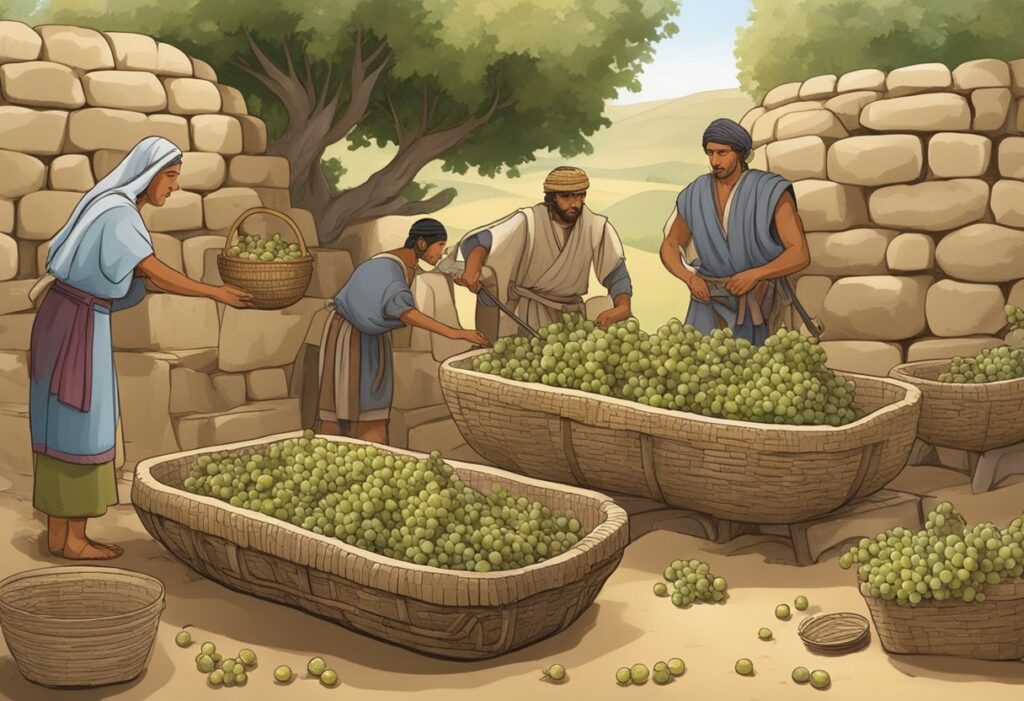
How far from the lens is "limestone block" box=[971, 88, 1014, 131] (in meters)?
6.66

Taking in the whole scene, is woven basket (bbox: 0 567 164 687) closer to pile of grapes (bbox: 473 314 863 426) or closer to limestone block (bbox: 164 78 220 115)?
pile of grapes (bbox: 473 314 863 426)

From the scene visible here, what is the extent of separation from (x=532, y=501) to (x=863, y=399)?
1.66 m

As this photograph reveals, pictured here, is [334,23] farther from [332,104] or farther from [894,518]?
[894,518]

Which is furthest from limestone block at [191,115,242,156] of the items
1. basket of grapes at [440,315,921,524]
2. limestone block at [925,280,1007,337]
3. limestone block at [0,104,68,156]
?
limestone block at [925,280,1007,337]

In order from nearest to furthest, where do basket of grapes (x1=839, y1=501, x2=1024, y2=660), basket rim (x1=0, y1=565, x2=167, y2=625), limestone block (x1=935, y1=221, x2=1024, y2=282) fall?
basket rim (x1=0, y1=565, x2=167, y2=625) → basket of grapes (x1=839, y1=501, x2=1024, y2=660) → limestone block (x1=935, y1=221, x2=1024, y2=282)

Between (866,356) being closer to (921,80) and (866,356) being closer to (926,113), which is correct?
(926,113)

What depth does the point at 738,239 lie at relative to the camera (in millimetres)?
5734

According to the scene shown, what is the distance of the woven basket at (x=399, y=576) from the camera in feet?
12.8

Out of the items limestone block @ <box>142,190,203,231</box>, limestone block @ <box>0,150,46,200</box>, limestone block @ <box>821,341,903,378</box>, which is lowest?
limestone block @ <box>821,341,903,378</box>

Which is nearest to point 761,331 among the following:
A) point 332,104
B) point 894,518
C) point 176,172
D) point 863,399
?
point 863,399

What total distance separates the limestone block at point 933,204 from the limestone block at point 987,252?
0.26 ft

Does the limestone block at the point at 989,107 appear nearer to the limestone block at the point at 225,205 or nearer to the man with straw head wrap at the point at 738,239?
the man with straw head wrap at the point at 738,239

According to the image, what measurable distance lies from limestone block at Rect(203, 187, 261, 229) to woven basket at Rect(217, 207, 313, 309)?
1.18ft

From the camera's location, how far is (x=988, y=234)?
6.62m
